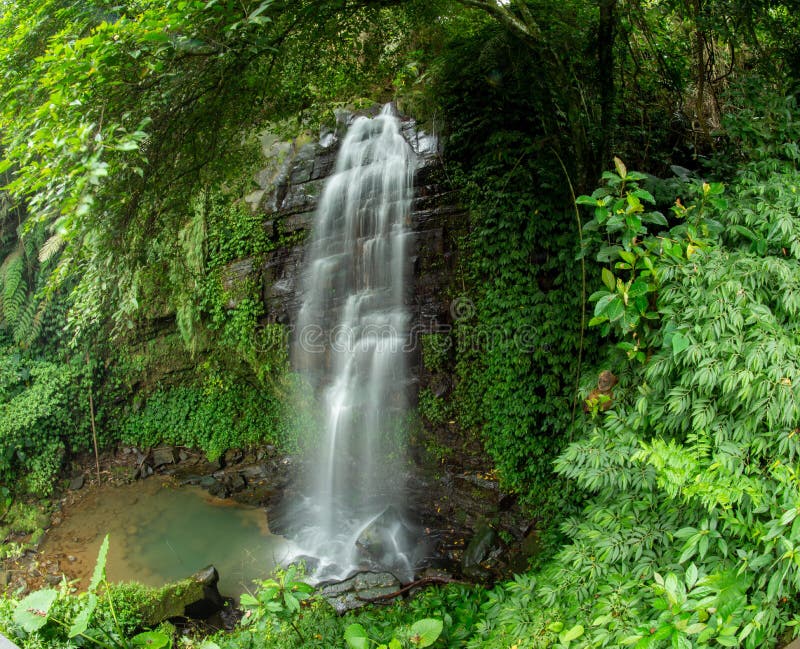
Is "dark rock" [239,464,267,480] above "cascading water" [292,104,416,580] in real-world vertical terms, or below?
below

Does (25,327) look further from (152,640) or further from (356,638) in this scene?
(356,638)

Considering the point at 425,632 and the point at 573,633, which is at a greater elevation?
the point at 573,633

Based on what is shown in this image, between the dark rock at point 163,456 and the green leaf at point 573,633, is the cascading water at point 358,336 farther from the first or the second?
the green leaf at point 573,633

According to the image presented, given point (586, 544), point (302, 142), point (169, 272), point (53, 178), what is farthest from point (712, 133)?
point (169, 272)

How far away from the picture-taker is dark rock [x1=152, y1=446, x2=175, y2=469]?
8.98 m

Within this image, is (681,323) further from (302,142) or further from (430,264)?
(302,142)

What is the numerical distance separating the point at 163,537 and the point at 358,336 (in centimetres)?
388

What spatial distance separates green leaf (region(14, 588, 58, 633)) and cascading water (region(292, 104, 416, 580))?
13.9 ft

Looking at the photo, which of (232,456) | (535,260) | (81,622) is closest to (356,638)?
(81,622)

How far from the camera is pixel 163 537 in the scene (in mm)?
7453

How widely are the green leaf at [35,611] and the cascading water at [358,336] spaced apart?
4234 millimetres

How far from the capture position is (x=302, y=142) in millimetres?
8961

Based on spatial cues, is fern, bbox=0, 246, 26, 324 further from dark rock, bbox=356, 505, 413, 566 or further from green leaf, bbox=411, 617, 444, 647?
green leaf, bbox=411, 617, 444, 647

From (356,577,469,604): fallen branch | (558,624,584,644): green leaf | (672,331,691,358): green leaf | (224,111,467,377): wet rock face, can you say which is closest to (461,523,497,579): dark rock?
(356,577,469,604): fallen branch
